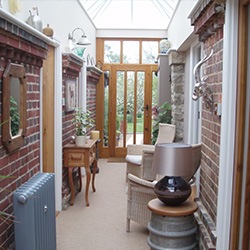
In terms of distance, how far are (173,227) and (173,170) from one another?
0.47 m

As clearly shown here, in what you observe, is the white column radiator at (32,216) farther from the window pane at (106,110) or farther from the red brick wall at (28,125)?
the window pane at (106,110)

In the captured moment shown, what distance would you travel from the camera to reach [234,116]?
8.38 feet

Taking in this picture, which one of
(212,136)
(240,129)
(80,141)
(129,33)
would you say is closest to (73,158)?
(80,141)

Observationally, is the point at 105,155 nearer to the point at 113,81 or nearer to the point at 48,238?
the point at 113,81

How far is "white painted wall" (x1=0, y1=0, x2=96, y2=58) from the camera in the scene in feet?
12.5

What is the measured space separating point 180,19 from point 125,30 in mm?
2865

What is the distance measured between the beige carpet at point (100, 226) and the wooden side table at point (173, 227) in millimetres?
709

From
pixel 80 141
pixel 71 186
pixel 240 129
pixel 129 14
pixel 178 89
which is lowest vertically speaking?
pixel 71 186

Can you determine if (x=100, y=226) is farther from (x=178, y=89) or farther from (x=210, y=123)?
(x=178, y=89)

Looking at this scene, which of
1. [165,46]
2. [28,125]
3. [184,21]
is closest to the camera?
[28,125]

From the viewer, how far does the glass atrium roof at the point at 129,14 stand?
8.18 meters

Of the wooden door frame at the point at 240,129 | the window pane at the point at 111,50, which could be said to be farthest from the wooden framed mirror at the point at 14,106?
the window pane at the point at 111,50

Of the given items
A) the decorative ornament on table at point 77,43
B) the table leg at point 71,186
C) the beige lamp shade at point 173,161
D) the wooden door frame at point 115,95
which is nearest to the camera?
the beige lamp shade at point 173,161

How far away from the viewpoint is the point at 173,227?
124 inches
